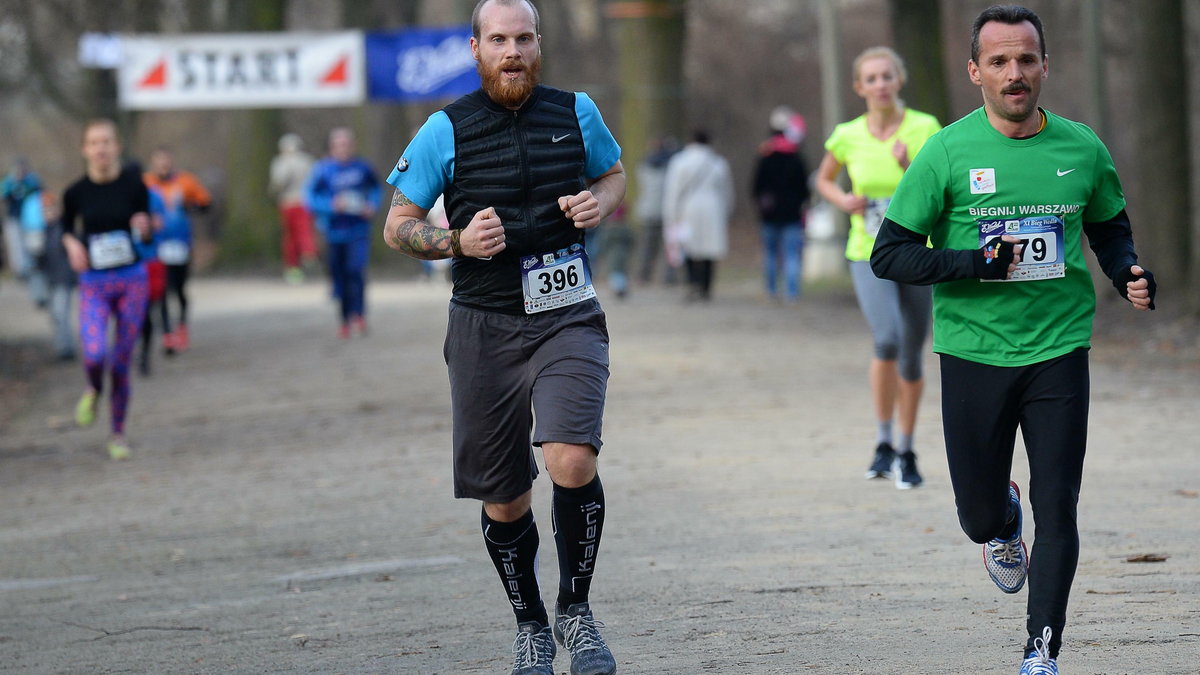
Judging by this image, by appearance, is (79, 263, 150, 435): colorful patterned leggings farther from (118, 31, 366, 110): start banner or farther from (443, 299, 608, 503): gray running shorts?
(118, 31, 366, 110): start banner

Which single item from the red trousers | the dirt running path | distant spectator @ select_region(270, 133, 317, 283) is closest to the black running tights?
the dirt running path

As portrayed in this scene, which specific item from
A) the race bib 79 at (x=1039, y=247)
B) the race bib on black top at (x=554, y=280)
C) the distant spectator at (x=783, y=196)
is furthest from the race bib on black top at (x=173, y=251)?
the race bib 79 at (x=1039, y=247)

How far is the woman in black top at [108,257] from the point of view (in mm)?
11727

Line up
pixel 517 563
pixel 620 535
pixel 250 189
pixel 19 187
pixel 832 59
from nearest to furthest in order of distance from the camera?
1. pixel 517 563
2. pixel 620 535
3. pixel 19 187
4. pixel 832 59
5. pixel 250 189

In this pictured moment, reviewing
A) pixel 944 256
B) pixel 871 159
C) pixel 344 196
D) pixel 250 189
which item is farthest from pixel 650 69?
pixel 944 256

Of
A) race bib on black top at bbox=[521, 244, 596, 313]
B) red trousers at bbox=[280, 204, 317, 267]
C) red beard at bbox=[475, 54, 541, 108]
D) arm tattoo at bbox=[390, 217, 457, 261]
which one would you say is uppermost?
red beard at bbox=[475, 54, 541, 108]

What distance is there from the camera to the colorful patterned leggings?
1172cm

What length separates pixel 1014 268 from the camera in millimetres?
5133

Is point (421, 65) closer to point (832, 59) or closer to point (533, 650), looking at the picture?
point (832, 59)

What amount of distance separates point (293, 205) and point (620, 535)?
900 inches

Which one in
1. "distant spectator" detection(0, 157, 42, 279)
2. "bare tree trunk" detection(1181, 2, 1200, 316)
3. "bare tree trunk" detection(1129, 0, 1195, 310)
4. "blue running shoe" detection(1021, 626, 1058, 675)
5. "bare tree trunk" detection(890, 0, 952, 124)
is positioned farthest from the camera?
"distant spectator" detection(0, 157, 42, 279)

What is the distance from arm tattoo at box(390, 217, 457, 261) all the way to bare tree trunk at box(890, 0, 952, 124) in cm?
1627

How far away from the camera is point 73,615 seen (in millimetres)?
7086

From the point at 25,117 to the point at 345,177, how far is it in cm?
3916
